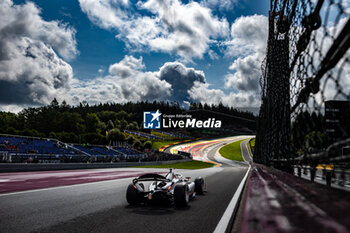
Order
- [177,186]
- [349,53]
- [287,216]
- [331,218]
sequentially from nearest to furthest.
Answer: [331,218] < [287,216] < [349,53] < [177,186]

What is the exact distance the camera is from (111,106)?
618 ft

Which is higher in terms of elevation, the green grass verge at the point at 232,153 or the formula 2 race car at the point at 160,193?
the formula 2 race car at the point at 160,193

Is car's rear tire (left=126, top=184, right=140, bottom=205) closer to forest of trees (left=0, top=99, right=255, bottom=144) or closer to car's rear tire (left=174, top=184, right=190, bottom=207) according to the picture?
car's rear tire (left=174, top=184, right=190, bottom=207)

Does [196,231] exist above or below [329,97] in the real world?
below

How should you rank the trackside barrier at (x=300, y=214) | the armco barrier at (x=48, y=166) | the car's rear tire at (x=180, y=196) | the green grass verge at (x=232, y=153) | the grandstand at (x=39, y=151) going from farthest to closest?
the green grass verge at (x=232, y=153) → the grandstand at (x=39, y=151) → the armco barrier at (x=48, y=166) → the car's rear tire at (x=180, y=196) → the trackside barrier at (x=300, y=214)

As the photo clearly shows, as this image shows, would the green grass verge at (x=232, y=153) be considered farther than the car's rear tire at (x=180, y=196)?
Yes

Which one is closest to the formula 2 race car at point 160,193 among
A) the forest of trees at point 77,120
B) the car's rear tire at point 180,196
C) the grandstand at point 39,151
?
the car's rear tire at point 180,196

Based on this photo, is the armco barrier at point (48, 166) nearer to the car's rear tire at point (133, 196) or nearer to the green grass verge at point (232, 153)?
the car's rear tire at point (133, 196)

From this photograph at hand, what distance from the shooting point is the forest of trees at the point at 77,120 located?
68.6m

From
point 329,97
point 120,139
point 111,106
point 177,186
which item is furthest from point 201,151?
point 111,106

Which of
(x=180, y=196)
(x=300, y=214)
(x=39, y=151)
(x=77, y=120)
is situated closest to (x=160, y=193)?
(x=180, y=196)

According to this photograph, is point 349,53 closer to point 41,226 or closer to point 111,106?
point 41,226

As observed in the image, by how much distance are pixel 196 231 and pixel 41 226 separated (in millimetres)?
2240

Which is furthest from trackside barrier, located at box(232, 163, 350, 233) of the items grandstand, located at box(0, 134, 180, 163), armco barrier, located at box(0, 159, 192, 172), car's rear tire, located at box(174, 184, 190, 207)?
grandstand, located at box(0, 134, 180, 163)
